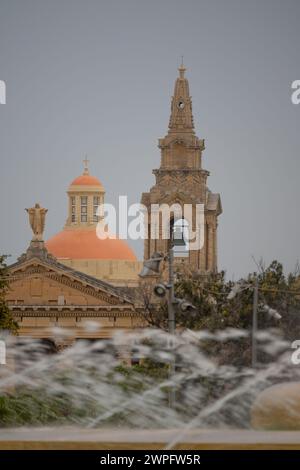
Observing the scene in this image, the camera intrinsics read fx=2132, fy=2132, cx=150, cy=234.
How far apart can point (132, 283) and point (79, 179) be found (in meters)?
22.1

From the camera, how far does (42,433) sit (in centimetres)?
4562

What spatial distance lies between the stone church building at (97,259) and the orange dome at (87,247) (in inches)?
3.0

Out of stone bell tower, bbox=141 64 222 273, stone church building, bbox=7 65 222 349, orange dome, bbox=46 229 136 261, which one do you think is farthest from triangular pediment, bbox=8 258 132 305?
orange dome, bbox=46 229 136 261

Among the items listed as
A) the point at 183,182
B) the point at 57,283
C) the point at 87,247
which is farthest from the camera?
the point at 87,247


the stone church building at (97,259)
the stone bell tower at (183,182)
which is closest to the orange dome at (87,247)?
the stone church building at (97,259)

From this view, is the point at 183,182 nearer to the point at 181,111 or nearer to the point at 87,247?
the point at 181,111

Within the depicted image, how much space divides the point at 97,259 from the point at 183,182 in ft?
49.1

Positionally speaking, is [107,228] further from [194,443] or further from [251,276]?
[194,443]

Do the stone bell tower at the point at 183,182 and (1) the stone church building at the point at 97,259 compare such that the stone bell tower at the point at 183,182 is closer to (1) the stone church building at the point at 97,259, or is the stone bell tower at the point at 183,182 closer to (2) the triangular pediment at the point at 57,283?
(1) the stone church building at the point at 97,259

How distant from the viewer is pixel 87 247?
6516 inches

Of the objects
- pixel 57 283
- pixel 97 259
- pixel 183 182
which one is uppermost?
pixel 183 182

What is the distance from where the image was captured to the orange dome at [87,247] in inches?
6427

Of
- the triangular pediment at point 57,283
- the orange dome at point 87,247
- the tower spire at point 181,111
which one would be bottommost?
the triangular pediment at point 57,283

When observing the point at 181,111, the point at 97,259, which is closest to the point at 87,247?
the point at 97,259
